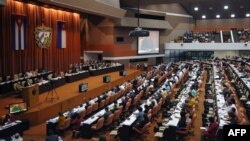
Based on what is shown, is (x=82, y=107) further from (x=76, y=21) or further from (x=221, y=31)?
(x=221, y=31)

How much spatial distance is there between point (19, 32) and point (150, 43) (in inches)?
865

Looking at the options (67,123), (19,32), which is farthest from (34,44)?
(67,123)

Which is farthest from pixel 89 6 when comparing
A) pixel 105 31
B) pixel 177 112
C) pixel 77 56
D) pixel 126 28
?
pixel 177 112

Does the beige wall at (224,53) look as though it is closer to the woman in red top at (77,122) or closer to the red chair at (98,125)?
the woman in red top at (77,122)

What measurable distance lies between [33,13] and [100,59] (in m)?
14.0

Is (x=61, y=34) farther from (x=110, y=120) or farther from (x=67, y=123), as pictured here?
(x=67, y=123)

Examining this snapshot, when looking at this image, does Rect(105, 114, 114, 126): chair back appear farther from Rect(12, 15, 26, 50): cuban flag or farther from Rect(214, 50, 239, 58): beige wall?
Rect(214, 50, 239, 58): beige wall

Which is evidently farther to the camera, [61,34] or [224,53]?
[224,53]

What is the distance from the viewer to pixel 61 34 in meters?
28.4

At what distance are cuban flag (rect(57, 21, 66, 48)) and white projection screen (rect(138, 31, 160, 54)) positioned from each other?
524 inches

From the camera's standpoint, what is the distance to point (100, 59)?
1471 inches

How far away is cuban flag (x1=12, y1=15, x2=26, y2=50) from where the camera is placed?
2219 cm

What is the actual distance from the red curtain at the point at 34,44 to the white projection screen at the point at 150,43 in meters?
10.6

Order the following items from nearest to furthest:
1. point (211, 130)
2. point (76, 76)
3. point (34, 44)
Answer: point (211, 130), point (34, 44), point (76, 76)
